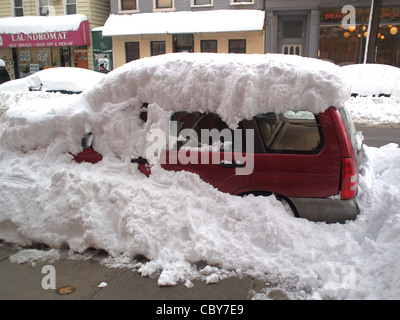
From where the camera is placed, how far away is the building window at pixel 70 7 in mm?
21703

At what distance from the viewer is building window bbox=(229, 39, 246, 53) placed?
19.6 metres

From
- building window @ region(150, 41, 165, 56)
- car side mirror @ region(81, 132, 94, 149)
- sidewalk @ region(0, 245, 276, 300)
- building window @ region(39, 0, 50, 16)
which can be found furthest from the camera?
building window @ region(39, 0, 50, 16)

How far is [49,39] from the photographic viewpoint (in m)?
21.3

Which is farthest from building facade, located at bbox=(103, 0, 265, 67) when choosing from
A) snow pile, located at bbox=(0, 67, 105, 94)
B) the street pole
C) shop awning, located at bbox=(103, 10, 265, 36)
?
snow pile, located at bbox=(0, 67, 105, 94)

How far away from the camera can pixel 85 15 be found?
21.3 meters

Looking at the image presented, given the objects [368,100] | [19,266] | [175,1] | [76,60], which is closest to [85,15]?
[76,60]

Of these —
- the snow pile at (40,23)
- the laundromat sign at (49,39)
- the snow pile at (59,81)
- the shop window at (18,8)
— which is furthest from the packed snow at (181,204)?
the shop window at (18,8)

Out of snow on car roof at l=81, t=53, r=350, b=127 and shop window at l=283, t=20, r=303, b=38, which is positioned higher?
shop window at l=283, t=20, r=303, b=38

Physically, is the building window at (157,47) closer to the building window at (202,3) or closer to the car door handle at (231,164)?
the building window at (202,3)

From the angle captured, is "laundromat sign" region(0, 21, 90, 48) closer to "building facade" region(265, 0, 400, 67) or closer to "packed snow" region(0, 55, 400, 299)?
"building facade" region(265, 0, 400, 67)

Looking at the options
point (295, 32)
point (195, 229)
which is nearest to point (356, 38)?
point (295, 32)

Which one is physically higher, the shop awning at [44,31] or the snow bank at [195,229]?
the shop awning at [44,31]

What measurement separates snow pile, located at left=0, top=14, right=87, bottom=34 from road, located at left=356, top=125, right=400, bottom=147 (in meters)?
16.9

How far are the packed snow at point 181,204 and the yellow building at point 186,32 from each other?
15461mm
